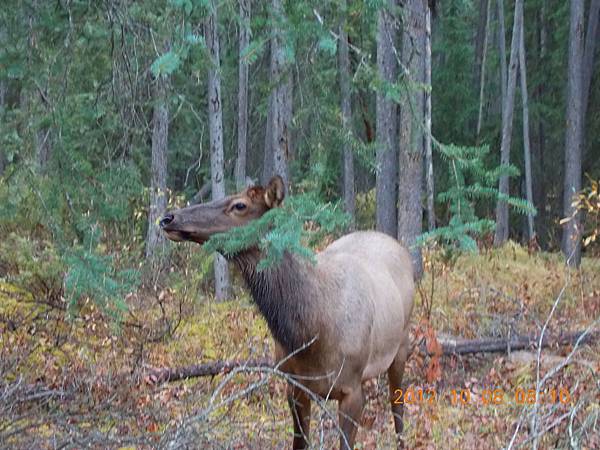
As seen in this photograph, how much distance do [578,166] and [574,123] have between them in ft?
3.37

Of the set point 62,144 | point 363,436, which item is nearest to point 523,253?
point 363,436

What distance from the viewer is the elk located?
5562mm

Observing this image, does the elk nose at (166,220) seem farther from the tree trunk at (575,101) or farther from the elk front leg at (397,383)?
the tree trunk at (575,101)

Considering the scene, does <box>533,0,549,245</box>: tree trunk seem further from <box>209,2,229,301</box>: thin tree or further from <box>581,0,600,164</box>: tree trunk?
<box>209,2,229,301</box>: thin tree

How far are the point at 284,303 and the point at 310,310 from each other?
0.21 m

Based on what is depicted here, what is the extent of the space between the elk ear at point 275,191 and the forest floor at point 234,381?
51.1 inches

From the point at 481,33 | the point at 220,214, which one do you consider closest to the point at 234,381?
the point at 220,214

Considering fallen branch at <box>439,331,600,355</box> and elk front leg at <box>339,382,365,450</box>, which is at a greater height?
elk front leg at <box>339,382,365,450</box>

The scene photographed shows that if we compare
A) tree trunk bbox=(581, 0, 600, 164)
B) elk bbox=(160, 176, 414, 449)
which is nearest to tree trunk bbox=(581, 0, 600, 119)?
tree trunk bbox=(581, 0, 600, 164)

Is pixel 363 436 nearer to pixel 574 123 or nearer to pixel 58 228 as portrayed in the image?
pixel 58 228

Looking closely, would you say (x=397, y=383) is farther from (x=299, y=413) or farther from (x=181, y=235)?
(x=181, y=235)

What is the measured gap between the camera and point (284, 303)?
5793 millimetres

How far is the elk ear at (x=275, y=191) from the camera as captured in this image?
5.44 meters

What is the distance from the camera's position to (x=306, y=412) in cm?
630
